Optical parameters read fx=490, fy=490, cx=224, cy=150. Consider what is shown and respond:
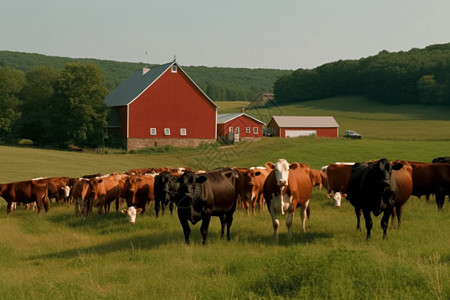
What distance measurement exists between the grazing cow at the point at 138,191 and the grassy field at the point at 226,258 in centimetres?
67

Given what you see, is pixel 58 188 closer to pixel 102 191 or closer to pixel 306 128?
pixel 102 191

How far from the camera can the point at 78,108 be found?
58875 millimetres

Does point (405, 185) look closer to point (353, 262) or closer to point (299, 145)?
point (353, 262)

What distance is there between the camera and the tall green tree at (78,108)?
194ft

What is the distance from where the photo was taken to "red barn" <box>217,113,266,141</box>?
228 feet

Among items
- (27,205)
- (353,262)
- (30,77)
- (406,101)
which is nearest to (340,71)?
(406,101)

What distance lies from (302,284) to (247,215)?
31.0 ft

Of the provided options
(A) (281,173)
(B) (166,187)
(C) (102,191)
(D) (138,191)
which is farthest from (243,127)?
(A) (281,173)

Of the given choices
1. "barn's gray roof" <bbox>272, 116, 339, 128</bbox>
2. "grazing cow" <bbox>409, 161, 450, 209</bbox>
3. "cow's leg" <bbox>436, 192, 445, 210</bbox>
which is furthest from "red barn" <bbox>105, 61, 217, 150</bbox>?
"cow's leg" <bbox>436, 192, 445, 210</bbox>

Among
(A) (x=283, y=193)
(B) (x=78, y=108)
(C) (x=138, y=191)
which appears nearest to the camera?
(A) (x=283, y=193)

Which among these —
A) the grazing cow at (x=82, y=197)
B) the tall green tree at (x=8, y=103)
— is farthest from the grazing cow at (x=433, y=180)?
the tall green tree at (x=8, y=103)

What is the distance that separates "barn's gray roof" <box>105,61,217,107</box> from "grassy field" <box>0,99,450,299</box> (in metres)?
38.6

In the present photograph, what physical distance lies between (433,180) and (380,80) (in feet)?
414

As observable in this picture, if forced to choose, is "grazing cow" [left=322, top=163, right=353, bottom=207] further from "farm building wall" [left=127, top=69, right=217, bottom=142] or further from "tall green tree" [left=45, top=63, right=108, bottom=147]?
"tall green tree" [left=45, top=63, right=108, bottom=147]
